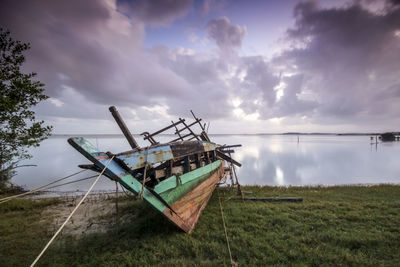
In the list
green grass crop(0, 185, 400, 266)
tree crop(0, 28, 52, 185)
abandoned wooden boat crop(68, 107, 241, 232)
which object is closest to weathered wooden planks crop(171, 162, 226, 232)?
abandoned wooden boat crop(68, 107, 241, 232)

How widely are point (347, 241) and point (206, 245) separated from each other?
12.6 feet

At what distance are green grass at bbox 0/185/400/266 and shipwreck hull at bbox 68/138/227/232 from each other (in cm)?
60

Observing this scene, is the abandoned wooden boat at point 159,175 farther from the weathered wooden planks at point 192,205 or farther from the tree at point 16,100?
the tree at point 16,100

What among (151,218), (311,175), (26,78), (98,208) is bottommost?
(311,175)

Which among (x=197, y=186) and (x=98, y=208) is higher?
(x=197, y=186)

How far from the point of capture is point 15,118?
24.5 ft

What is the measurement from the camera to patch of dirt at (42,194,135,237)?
232 inches

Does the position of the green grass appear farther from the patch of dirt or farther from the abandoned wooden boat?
the abandoned wooden boat

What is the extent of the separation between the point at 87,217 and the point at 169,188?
5.27 m

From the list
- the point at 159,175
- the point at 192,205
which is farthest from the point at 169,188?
the point at 192,205

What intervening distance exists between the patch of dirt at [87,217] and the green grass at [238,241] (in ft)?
1.58

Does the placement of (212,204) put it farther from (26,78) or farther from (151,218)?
(26,78)

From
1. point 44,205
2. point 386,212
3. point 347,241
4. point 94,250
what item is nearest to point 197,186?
point 94,250

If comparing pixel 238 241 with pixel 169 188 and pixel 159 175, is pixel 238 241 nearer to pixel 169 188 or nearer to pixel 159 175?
pixel 169 188
